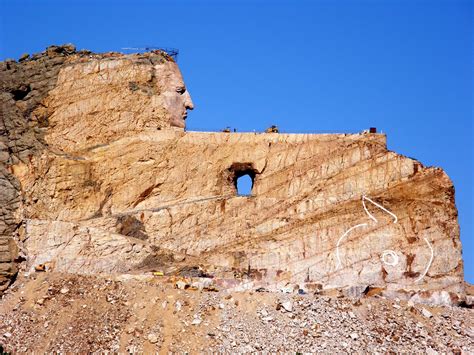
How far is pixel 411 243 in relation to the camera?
5341 centimetres

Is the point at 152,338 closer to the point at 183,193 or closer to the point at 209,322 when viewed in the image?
the point at 209,322

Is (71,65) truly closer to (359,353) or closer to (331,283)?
(331,283)

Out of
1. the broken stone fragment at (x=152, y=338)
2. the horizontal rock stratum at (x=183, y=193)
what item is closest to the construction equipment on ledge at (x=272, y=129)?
the horizontal rock stratum at (x=183, y=193)

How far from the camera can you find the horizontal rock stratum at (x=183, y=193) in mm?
53656

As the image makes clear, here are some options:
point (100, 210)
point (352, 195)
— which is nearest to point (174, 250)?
point (100, 210)

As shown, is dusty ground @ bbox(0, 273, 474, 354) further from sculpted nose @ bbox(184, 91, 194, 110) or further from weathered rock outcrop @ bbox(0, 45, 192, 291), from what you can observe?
sculpted nose @ bbox(184, 91, 194, 110)

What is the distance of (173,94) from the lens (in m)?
58.3

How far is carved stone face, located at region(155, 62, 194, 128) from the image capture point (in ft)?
191

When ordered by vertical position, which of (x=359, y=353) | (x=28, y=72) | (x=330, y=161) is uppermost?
(x=28, y=72)

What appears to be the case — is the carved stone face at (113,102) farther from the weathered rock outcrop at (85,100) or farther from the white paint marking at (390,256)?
the white paint marking at (390,256)

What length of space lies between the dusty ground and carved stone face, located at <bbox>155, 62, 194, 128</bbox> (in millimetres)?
8839

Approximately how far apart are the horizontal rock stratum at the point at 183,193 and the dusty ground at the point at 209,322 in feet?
7.87

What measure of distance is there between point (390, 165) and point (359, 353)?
9.23 meters

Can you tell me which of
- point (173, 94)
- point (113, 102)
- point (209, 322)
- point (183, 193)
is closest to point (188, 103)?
point (173, 94)
